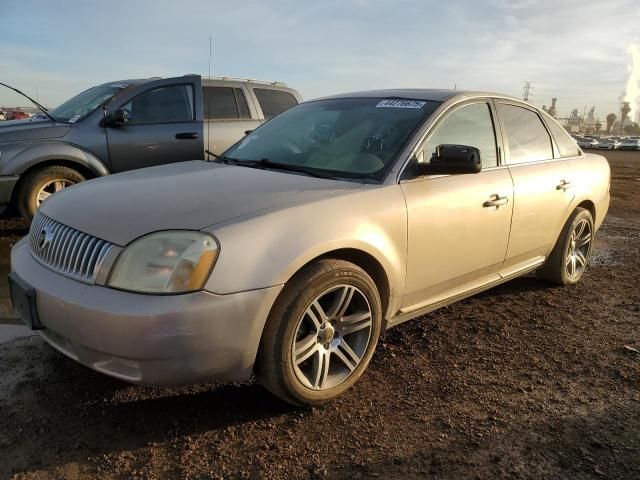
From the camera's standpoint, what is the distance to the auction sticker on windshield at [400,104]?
349 centimetres

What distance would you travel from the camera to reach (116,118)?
607 cm

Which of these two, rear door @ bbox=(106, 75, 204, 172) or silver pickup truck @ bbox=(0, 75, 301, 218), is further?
rear door @ bbox=(106, 75, 204, 172)

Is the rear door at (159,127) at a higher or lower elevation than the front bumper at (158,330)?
higher

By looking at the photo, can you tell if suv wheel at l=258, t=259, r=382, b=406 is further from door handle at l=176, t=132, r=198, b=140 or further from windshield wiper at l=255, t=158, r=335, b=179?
door handle at l=176, t=132, r=198, b=140

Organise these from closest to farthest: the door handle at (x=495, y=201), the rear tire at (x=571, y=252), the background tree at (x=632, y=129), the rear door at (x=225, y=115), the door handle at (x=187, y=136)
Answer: the door handle at (x=495, y=201)
the rear tire at (x=571, y=252)
the door handle at (x=187, y=136)
the rear door at (x=225, y=115)
the background tree at (x=632, y=129)

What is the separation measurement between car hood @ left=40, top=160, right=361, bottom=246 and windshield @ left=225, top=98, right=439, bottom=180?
0.25 meters

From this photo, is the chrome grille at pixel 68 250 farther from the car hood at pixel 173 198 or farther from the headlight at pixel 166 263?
the headlight at pixel 166 263

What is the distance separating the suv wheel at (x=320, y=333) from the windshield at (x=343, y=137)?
2.35ft

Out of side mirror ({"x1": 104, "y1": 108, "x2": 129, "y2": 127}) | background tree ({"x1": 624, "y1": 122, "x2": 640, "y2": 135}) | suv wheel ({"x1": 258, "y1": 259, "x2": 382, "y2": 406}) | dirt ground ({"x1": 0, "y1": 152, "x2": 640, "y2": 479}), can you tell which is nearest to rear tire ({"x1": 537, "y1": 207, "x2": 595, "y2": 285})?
dirt ground ({"x1": 0, "y1": 152, "x2": 640, "y2": 479})

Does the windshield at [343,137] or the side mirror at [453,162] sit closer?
the side mirror at [453,162]

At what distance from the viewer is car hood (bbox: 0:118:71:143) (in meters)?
5.71

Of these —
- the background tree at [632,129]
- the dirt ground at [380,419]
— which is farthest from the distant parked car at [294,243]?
the background tree at [632,129]

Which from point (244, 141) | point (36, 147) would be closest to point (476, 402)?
point (244, 141)

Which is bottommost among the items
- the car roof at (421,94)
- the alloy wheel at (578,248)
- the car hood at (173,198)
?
the alloy wheel at (578,248)
